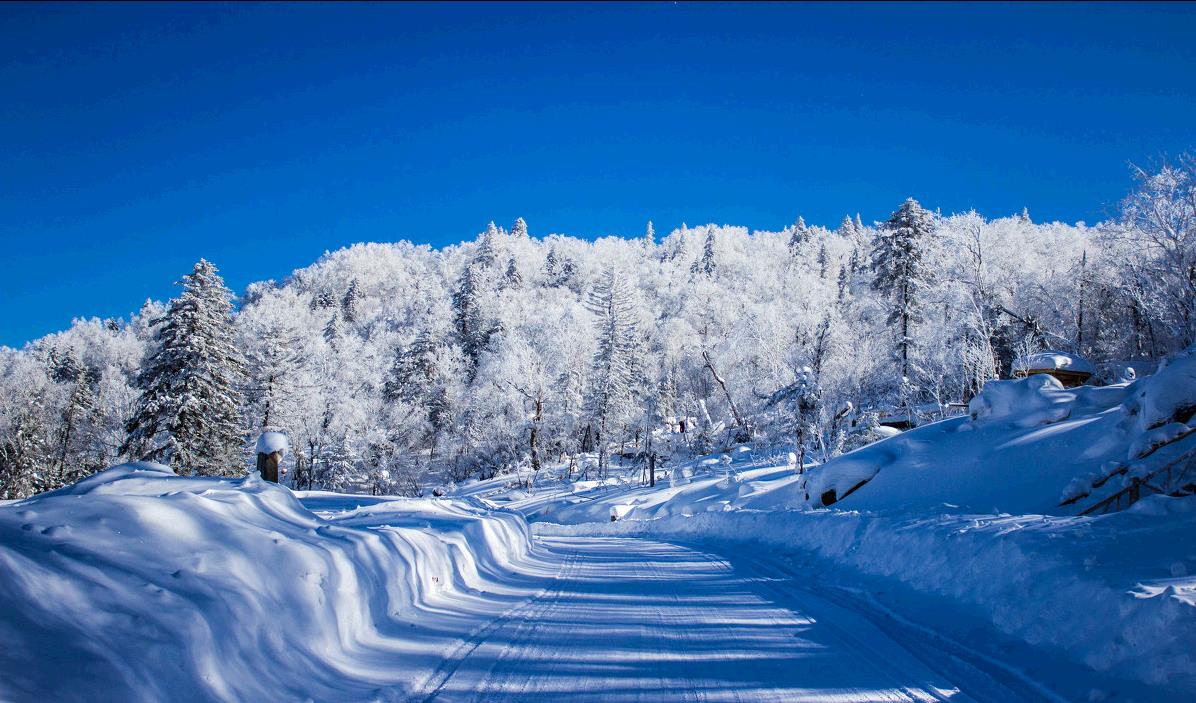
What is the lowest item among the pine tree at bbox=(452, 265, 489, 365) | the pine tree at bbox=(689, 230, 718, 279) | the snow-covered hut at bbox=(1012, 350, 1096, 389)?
the snow-covered hut at bbox=(1012, 350, 1096, 389)

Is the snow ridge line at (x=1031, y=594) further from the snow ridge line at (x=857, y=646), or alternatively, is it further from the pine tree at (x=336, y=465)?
the pine tree at (x=336, y=465)

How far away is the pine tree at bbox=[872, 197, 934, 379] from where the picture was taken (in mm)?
35000

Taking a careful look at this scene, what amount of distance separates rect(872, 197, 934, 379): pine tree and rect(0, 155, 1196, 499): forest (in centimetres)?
11

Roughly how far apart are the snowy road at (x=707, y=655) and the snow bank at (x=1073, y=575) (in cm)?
70

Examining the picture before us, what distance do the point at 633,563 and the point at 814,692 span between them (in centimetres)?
691

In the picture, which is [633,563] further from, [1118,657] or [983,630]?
[1118,657]

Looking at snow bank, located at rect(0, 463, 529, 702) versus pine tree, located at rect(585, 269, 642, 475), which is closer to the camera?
snow bank, located at rect(0, 463, 529, 702)

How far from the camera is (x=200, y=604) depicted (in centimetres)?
359

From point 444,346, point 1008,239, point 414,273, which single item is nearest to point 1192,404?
point 1008,239

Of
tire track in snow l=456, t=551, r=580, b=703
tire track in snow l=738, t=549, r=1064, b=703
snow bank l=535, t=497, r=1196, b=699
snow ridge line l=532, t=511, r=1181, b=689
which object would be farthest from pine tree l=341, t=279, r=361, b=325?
tire track in snow l=738, t=549, r=1064, b=703

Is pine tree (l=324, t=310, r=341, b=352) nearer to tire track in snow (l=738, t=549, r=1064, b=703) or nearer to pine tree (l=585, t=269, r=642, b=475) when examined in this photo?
pine tree (l=585, t=269, r=642, b=475)

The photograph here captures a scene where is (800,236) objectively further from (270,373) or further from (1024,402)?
(1024,402)

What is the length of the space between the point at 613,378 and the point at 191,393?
99.2 feet

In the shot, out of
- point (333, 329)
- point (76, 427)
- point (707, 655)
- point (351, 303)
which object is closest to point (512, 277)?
point (333, 329)
